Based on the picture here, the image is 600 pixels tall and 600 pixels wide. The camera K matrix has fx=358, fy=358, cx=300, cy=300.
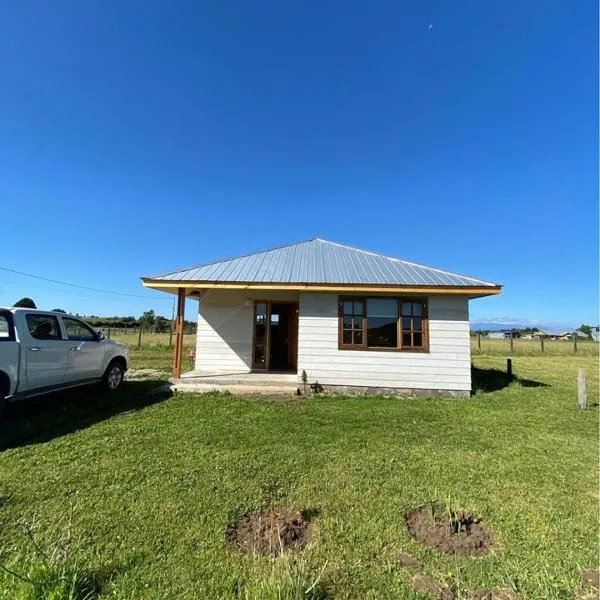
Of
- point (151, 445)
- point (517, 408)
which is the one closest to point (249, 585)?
point (151, 445)

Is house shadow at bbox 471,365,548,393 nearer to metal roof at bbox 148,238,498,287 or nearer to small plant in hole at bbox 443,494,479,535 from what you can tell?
metal roof at bbox 148,238,498,287

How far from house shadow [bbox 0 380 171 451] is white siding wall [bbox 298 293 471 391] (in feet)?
12.4

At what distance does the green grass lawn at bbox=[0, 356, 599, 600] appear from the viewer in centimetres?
249

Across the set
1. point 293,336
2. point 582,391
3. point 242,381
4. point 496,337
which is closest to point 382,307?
point 293,336

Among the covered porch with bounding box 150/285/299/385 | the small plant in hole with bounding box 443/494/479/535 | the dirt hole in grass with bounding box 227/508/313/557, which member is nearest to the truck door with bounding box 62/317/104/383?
the covered porch with bounding box 150/285/299/385

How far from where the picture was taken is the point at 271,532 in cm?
297

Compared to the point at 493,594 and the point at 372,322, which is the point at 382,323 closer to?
the point at 372,322

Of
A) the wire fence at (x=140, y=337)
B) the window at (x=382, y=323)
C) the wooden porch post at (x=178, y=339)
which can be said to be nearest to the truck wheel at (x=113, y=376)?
the wooden porch post at (x=178, y=339)

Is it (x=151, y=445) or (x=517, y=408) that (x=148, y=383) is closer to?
(x=151, y=445)

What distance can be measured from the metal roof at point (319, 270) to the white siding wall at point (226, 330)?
3.03ft

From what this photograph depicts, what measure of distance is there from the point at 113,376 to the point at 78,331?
148 centimetres

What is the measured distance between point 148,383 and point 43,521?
6552mm

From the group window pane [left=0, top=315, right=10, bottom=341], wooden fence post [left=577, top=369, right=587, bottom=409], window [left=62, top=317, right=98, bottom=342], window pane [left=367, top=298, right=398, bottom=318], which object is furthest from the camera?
window pane [left=367, top=298, right=398, bottom=318]

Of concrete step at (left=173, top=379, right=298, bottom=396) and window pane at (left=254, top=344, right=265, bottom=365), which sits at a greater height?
window pane at (left=254, top=344, right=265, bottom=365)
